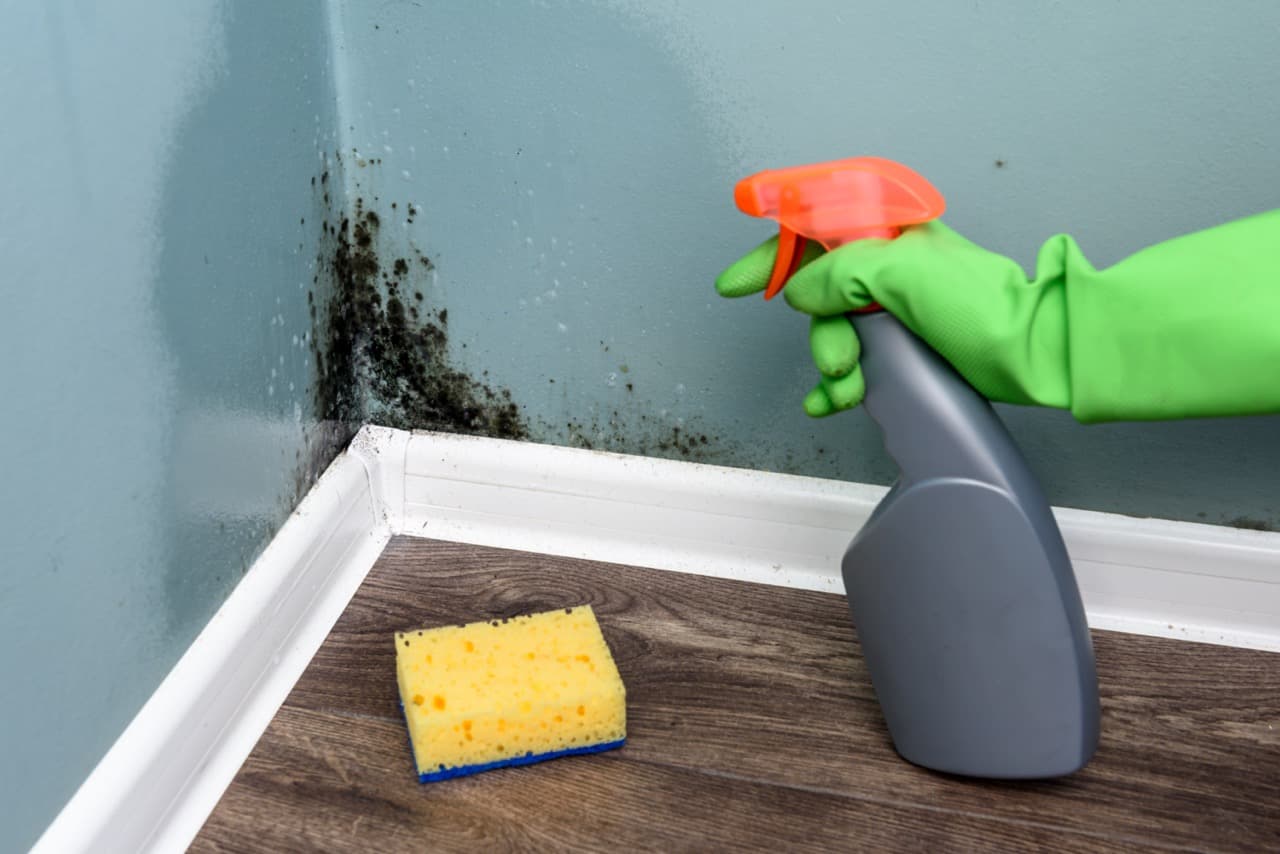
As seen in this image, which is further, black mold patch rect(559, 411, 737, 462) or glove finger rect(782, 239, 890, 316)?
black mold patch rect(559, 411, 737, 462)

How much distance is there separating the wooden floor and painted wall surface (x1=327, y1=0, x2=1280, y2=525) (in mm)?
142

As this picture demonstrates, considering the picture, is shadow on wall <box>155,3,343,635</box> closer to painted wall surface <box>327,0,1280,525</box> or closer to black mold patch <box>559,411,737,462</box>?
painted wall surface <box>327,0,1280,525</box>

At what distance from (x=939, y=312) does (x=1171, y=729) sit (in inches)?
15.6

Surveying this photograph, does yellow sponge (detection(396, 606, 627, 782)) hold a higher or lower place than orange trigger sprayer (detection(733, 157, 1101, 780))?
lower

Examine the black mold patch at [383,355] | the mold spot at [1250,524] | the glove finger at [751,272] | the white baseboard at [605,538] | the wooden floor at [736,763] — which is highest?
the glove finger at [751,272]

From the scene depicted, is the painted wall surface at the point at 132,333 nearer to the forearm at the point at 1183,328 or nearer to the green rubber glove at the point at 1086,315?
the green rubber glove at the point at 1086,315

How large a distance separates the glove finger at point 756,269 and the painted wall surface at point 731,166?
0.12 meters

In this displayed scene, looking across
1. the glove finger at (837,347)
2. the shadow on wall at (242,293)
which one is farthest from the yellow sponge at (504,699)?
the glove finger at (837,347)

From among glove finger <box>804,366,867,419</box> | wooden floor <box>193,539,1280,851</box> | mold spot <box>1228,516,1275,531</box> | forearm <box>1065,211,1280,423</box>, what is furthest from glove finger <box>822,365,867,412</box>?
mold spot <box>1228,516,1275,531</box>

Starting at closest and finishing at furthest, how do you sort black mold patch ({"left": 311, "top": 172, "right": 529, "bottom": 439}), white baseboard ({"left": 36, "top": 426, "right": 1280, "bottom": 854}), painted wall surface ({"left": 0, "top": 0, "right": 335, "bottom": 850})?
painted wall surface ({"left": 0, "top": 0, "right": 335, "bottom": 850})
white baseboard ({"left": 36, "top": 426, "right": 1280, "bottom": 854})
black mold patch ({"left": 311, "top": 172, "right": 529, "bottom": 439})

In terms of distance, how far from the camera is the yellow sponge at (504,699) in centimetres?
79

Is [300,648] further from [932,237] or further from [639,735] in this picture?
[932,237]

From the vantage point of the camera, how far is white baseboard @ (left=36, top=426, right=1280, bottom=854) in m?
0.89

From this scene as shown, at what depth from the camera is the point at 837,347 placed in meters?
0.77
